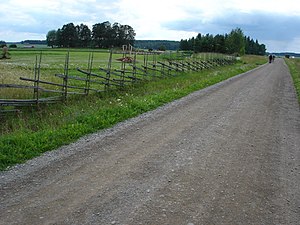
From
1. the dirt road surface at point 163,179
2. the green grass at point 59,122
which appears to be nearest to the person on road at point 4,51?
the green grass at point 59,122

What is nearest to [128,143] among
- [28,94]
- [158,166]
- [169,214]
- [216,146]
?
[158,166]

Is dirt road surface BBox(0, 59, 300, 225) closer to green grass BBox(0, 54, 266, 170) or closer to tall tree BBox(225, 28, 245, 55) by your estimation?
green grass BBox(0, 54, 266, 170)

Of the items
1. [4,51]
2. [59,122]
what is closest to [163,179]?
[59,122]

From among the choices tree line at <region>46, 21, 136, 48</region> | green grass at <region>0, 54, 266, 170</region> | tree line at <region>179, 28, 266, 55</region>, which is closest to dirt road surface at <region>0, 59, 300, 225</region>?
green grass at <region>0, 54, 266, 170</region>

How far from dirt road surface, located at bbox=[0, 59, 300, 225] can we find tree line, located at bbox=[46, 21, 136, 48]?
89.0 m

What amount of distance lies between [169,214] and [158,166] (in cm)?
164

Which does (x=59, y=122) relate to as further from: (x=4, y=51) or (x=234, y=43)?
(x=234, y=43)

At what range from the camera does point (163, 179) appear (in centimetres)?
503

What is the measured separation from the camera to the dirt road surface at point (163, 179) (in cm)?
397

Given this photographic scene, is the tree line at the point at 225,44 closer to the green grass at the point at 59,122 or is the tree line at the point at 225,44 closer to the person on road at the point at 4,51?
the person on road at the point at 4,51

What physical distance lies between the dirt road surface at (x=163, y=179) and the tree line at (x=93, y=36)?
88971mm

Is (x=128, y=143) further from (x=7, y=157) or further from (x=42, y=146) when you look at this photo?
(x=7, y=157)

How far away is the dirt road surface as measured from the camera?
13.0 feet

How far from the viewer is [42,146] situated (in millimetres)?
6293
